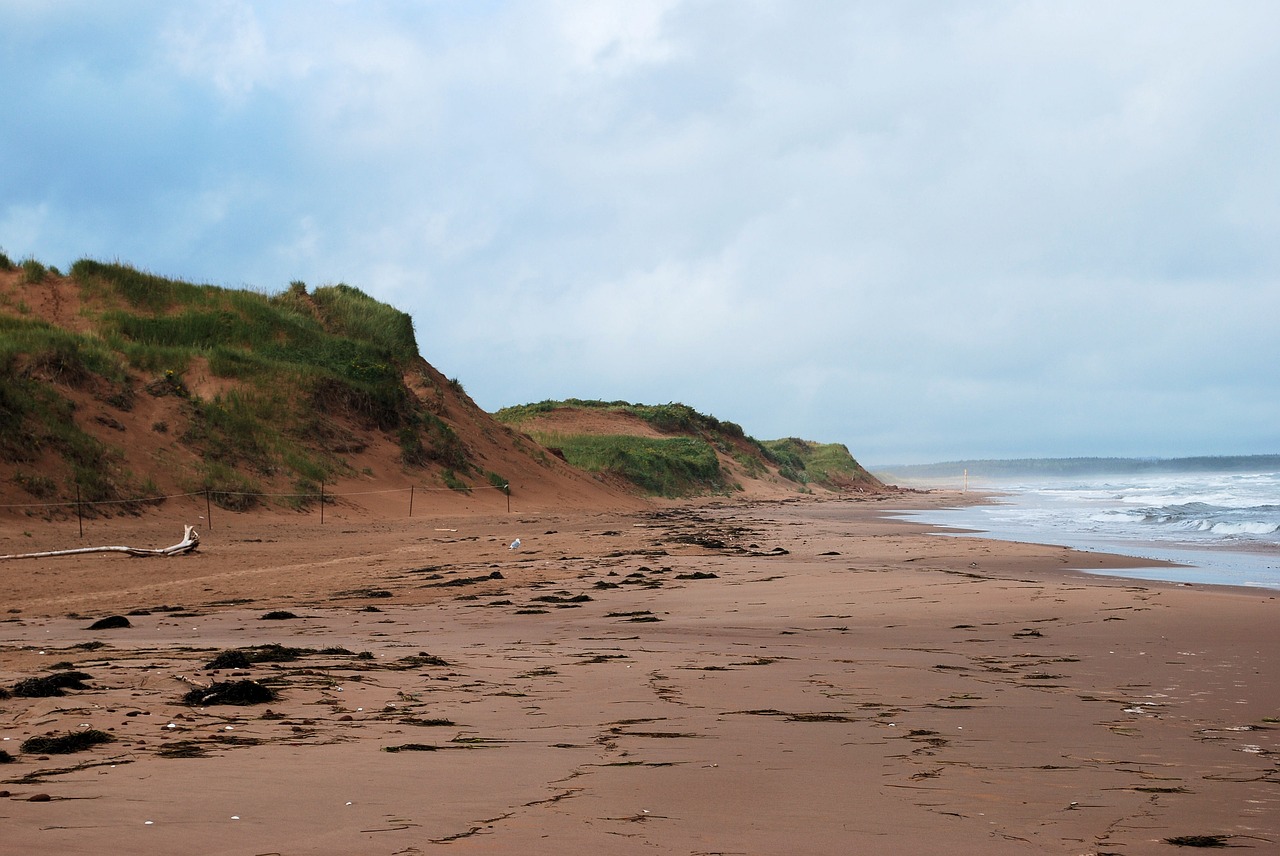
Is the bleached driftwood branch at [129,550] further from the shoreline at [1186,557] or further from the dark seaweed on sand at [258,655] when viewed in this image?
the shoreline at [1186,557]

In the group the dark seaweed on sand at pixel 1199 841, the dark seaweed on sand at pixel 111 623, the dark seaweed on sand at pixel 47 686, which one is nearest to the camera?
the dark seaweed on sand at pixel 1199 841

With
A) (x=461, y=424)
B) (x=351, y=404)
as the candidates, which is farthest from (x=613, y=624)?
(x=461, y=424)

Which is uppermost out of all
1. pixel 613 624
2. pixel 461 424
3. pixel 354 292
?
pixel 354 292

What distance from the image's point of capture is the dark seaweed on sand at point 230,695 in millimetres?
4852

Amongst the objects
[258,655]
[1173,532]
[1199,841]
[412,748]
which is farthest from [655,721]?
[1173,532]

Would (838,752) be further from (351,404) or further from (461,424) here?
(461,424)

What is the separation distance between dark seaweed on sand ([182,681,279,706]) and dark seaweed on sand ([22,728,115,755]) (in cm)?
81

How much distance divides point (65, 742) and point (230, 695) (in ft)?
3.61

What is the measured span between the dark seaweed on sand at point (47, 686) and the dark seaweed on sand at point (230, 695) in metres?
0.63

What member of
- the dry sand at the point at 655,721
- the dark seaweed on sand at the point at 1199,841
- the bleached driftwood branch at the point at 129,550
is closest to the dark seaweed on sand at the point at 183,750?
the dry sand at the point at 655,721

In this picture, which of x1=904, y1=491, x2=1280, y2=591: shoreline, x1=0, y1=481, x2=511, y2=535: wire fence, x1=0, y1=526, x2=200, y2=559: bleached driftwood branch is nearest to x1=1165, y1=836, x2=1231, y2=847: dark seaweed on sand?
x1=904, y1=491, x2=1280, y2=591: shoreline

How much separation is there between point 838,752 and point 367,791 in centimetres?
205

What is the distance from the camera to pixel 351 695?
17.2 feet

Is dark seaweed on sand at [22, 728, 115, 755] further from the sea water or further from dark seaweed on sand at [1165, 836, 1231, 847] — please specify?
the sea water
